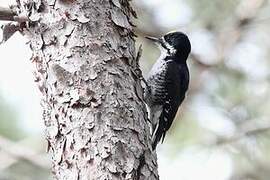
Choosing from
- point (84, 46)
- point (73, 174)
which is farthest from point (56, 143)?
point (84, 46)

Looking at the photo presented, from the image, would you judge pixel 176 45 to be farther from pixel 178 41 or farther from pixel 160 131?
pixel 160 131

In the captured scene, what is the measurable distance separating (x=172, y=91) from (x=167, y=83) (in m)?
0.04

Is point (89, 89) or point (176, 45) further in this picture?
point (176, 45)

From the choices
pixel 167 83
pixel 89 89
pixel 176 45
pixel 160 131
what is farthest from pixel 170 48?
pixel 89 89

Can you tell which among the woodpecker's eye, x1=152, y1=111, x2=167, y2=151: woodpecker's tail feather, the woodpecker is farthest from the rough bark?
the woodpecker's eye

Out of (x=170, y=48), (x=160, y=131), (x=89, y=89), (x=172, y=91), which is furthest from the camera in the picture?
(x=170, y=48)

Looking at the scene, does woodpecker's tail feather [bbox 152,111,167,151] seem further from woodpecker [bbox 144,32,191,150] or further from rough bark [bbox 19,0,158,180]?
rough bark [bbox 19,0,158,180]

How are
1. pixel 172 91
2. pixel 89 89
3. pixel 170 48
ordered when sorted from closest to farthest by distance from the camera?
1. pixel 89 89
2. pixel 172 91
3. pixel 170 48

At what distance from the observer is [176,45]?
301 centimetres

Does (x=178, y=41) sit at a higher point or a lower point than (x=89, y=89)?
lower

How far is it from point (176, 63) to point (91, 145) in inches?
49.1

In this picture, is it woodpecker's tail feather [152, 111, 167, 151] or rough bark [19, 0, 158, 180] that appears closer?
rough bark [19, 0, 158, 180]

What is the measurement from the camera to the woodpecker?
286cm

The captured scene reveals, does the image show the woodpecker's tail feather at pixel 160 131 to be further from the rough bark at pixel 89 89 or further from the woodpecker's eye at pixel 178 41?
the rough bark at pixel 89 89
